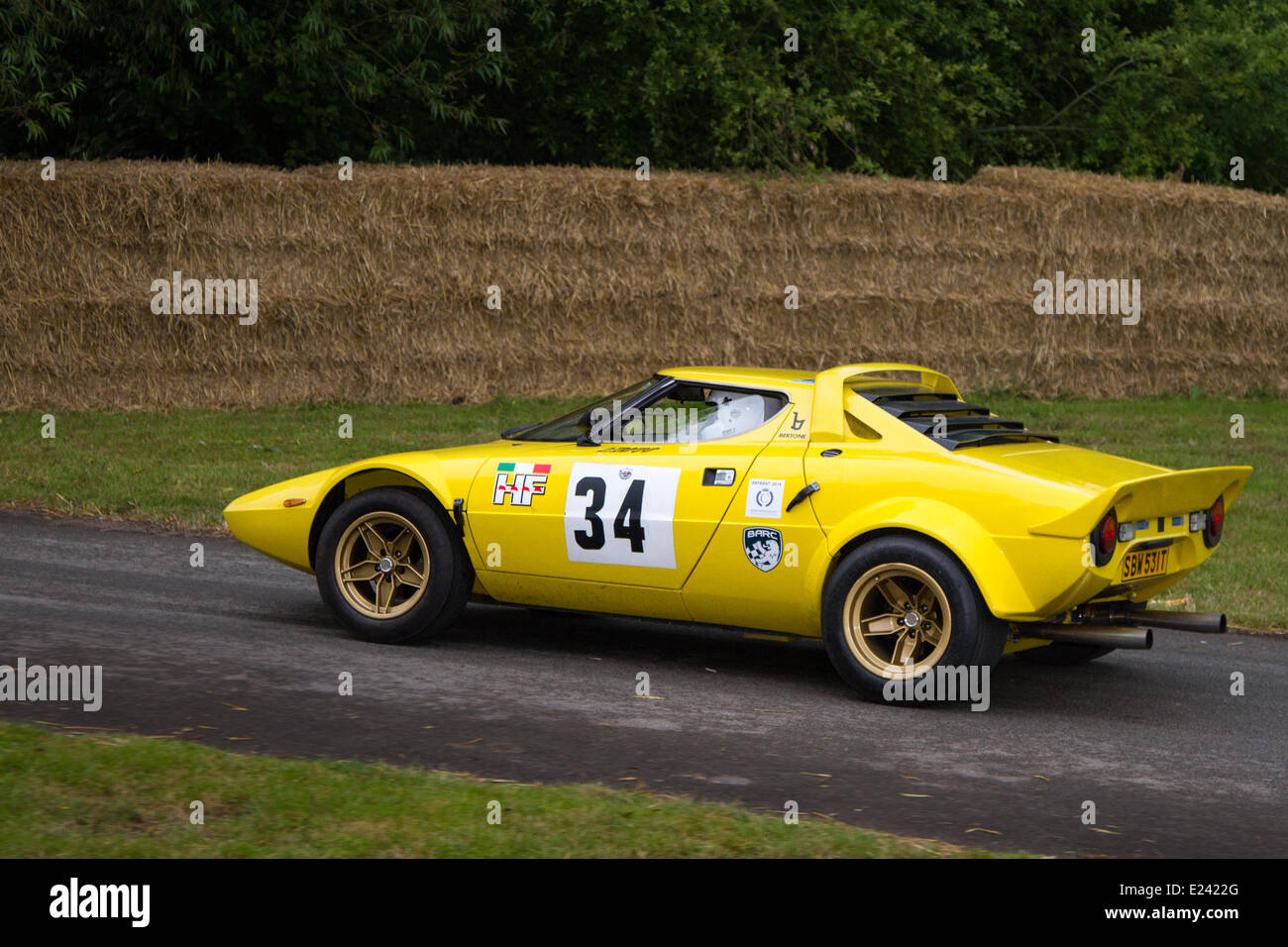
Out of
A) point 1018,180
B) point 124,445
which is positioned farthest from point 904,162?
point 124,445

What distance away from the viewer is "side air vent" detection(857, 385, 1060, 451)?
714cm

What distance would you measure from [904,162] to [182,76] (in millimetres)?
11675

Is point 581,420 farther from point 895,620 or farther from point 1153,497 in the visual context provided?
point 1153,497

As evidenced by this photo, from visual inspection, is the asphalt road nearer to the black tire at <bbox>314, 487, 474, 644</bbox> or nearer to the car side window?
the black tire at <bbox>314, 487, 474, 644</bbox>

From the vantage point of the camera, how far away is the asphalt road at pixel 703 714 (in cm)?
544

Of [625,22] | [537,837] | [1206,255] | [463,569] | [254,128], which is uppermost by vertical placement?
[625,22]

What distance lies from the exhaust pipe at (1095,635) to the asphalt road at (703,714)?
0.37m

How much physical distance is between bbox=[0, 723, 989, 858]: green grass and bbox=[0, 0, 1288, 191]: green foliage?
12.7m

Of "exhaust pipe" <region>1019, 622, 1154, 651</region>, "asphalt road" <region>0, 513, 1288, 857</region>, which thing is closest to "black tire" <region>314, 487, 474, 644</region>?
"asphalt road" <region>0, 513, 1288, 857</region>

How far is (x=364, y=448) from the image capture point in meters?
14.6

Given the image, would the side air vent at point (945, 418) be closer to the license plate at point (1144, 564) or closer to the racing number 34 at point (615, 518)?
→ the license plate at point (1144, 564)

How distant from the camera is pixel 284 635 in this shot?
780 centimetres

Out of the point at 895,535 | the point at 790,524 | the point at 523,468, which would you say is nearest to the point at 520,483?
the point at 523,468
